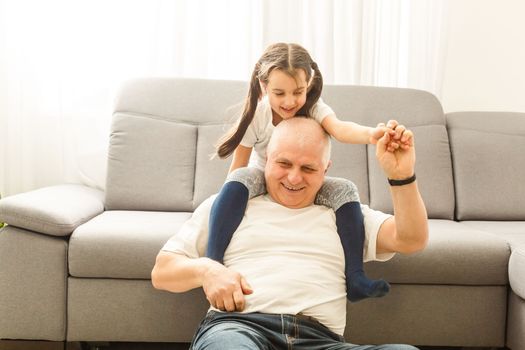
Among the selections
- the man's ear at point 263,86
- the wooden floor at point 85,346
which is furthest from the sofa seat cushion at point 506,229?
→ the man's ear at point 263,86

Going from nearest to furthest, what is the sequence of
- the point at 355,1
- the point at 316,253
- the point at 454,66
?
the point at 316,253, the point at 355,1, the point at 454,66

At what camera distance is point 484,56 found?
3.38 meters

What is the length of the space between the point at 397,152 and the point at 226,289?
0.54m

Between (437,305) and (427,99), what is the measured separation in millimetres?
1235

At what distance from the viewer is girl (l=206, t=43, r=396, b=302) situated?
1499 millimetres

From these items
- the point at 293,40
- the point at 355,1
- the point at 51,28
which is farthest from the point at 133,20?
the point at 355,1

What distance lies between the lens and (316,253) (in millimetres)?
1499

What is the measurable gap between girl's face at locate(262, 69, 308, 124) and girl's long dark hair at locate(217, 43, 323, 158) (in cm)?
2

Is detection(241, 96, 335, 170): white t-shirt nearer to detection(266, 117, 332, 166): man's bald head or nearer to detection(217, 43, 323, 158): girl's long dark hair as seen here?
detection(217, 43, 323, 158): girl's long dark hair

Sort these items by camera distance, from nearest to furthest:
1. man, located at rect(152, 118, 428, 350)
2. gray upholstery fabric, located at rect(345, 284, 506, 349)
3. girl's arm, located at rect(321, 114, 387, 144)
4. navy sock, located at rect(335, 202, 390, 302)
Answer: man, located at rect(152, 118, 428, 350) < navy sock, located at rect(335, 202, 390, 302) < girl's arm, located at rect(321, 114, 387, 144) < gray upholstery fabric, located at rect(345, 284, 506, 349)

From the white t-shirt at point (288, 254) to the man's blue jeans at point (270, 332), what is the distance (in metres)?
0.03

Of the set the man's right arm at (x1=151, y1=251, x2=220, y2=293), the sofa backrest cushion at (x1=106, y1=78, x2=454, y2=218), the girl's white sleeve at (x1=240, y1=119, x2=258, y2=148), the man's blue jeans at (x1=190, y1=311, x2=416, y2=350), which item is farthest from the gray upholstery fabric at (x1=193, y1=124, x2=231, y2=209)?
the man's blue jeans at (x1=190, y1=311, x2=416, y2=350)

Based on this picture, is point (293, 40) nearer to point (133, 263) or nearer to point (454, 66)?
point (454, 66)

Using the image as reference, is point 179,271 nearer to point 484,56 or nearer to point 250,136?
point 250,136
